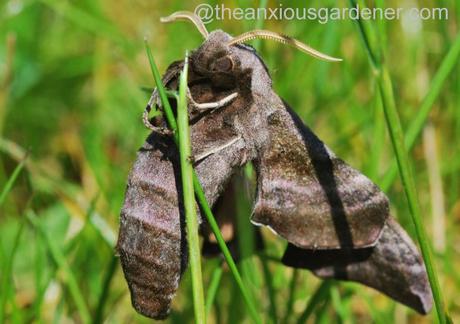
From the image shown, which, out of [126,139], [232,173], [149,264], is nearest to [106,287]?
[149,264]

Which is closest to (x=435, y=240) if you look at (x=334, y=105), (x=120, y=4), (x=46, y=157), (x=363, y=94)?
(x=334, y=105)

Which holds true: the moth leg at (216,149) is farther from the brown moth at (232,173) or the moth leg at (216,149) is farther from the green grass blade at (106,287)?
the green grass blade at (106,287)

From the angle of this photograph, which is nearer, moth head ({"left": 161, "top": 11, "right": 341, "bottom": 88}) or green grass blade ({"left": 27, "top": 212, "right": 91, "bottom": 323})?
moth head ({"left": 161, "top": 11, "right": 341, "bottom": 88})

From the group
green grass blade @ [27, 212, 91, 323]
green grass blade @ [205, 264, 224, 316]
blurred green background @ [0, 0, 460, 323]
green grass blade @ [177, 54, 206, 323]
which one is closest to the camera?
green grass blade @ [177, 54, 206, 323]

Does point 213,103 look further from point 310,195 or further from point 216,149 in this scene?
point 310,195

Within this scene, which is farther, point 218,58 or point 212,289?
point 212,289

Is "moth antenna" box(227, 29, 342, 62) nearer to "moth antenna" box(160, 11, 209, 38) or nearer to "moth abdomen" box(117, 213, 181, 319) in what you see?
"moth antenna" box(160, 11, 209, 38)

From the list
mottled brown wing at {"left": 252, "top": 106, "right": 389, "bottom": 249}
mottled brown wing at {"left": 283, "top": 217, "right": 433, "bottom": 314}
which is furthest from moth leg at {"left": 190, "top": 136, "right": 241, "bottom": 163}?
mottled brown wing at {"left": 283, "top": 217, "right": 433, "bottom": 314}
